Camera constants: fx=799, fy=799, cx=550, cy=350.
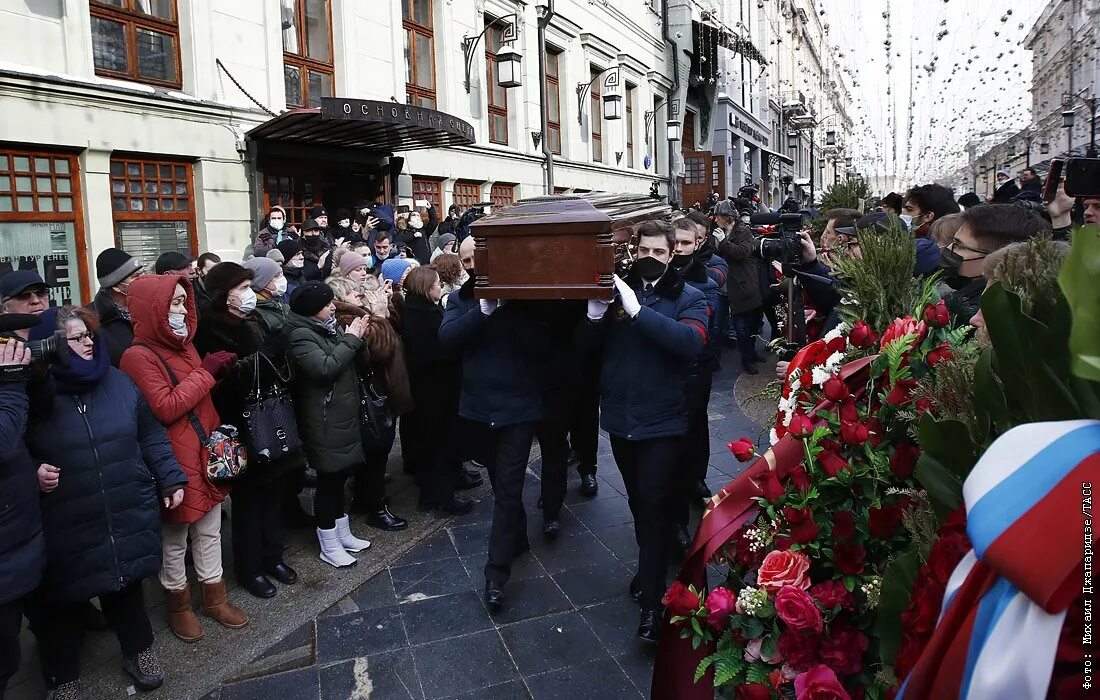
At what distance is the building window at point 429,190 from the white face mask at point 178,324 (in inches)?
459

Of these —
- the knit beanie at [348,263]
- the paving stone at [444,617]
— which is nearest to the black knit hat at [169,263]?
the knit beanie at [348,263]

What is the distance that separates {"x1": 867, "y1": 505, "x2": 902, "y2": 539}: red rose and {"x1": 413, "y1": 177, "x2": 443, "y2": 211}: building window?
13.8 metres

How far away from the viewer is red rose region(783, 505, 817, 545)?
2.17m

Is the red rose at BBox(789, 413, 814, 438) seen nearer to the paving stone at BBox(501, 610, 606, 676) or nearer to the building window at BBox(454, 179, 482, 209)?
the paving stone at BBox(501, 610, 606, 676)

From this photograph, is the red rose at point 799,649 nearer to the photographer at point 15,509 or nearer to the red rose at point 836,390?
the red rose at point 836,390

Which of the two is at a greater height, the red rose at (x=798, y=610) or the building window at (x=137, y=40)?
the building window at (x=137, y=40)

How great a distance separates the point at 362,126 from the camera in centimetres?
1171

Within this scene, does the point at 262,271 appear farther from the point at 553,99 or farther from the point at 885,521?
the point at 553,99

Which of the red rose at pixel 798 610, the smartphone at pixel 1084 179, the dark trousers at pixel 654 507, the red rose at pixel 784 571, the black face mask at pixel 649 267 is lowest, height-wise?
the dark trousers at pixel 654 507

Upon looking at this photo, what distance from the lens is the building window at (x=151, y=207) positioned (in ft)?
33.0

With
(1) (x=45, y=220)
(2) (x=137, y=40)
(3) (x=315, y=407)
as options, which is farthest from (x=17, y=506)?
(2) (x=137, y=40)

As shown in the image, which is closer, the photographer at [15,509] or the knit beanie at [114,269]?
the photographer at [15,509]

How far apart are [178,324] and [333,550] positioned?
66.6 inches

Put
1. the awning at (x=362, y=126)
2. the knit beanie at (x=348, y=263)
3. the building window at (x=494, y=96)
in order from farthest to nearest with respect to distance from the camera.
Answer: the building window at (x=494, y=96) < the awning at (x=362, y=126) < the knit beanie at (x=348, y=263)
